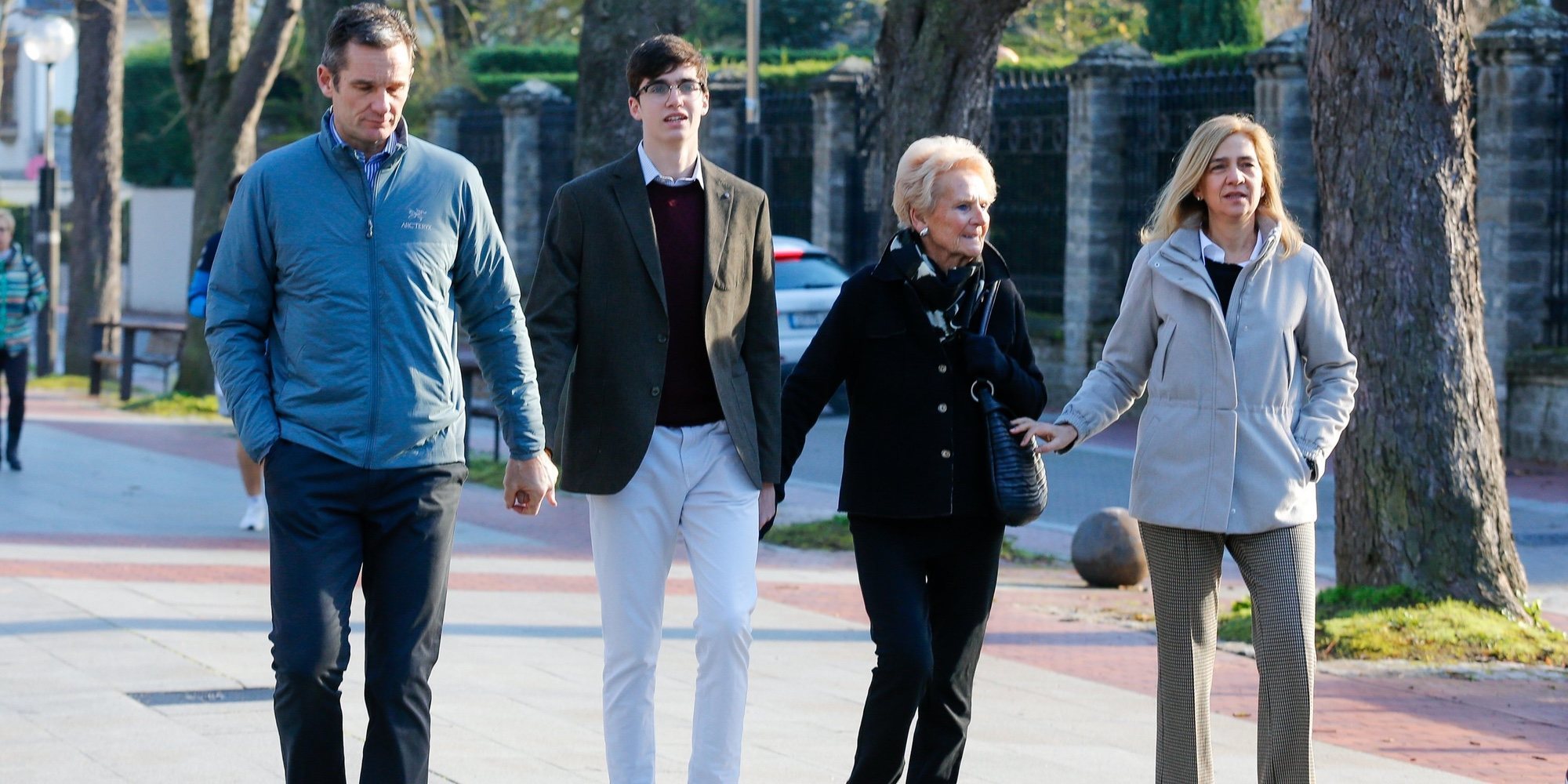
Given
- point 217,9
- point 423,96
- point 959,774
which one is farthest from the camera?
point 423,96

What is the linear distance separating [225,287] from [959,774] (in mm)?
2698

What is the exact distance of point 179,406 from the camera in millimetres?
19062

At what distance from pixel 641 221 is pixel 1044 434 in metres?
1.13

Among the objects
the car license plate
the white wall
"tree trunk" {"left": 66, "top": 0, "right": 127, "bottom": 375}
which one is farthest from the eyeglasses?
the white wall

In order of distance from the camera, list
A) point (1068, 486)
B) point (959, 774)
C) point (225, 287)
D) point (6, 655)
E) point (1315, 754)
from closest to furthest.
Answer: point (225, 287) → point (959, 774) → point (1315, 754) → point (6, 655) → point (1068, 486)

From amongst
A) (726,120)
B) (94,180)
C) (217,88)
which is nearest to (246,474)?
(217,88)

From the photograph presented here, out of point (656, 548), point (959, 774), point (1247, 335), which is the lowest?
point (959, 774)

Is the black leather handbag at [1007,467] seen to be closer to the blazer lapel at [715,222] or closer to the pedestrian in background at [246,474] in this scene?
the blazer lapel at [715,222]

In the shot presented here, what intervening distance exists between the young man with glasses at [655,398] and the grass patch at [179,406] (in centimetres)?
1470

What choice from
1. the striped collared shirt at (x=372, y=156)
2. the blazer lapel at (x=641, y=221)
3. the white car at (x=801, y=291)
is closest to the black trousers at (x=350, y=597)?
the striped collared shirt at (x=372, y=156)

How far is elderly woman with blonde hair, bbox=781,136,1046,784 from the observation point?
4758mm

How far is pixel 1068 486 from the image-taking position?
1437 centimetres

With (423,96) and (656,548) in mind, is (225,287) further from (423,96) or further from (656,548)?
(423,96)

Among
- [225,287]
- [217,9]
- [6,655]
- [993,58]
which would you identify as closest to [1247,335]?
[225,287]
